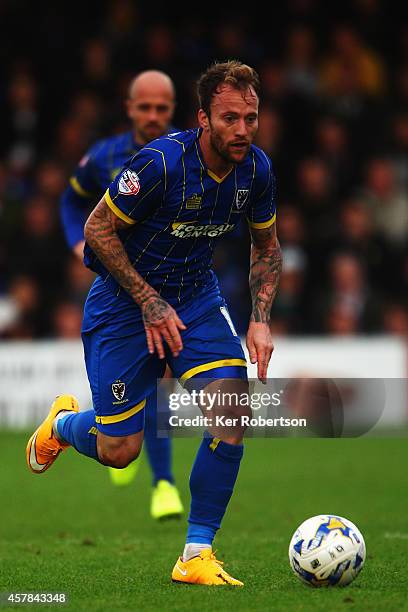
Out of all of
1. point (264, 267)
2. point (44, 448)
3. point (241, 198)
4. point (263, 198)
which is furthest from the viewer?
point (44, 448)

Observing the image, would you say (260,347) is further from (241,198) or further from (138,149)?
(138,149)

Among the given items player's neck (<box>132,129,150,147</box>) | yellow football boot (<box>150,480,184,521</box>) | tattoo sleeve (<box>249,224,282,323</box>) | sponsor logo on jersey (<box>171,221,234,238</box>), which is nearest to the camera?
sponsor logo on jersey (<box>171,221,234,238</box>)

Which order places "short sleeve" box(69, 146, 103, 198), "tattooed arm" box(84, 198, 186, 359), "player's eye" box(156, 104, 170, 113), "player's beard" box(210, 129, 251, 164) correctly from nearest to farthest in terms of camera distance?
1. "player's beard" box(210, 129, 251, 164)
2. "tattooed arm" box(84, 198, 186, 359)
3. "player's eye" box(156, 104, 170, 113)
4. "short sleeve" box(69, 146, 103, 198)

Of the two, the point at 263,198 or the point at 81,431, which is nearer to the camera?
Result: the point at 263,198

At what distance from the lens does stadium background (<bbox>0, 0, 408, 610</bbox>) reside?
9188 mm

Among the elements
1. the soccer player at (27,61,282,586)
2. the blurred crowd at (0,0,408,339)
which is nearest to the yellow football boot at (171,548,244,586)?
the soccer player at (27,61,282,586)

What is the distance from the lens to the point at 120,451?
239 inches

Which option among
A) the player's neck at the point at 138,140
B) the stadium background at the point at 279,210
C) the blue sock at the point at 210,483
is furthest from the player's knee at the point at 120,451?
the player's neck at the point at 138,140

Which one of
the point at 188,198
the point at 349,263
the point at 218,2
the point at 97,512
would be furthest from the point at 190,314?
the point at 218,2

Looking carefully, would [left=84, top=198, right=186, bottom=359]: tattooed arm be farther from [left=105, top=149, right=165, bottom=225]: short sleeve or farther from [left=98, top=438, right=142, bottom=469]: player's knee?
[left=98, top=438, right=142, bottom=469]: player's knee

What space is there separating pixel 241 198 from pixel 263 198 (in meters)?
0.17

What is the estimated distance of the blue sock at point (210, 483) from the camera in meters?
5.74

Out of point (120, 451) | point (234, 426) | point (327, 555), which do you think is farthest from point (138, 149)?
point (327, 555)

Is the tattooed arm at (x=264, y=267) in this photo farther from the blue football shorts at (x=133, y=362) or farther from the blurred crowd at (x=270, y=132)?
the blurred crowd at (x=270, y=132)
